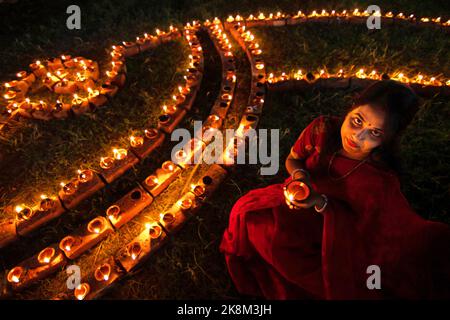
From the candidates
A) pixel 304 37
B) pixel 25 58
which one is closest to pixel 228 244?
pixel 304 37

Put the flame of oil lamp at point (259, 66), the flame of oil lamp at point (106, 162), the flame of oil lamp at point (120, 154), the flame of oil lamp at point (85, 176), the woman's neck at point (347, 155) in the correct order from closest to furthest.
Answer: the woman's neck at point (347, 155), the flame of oil lamp at point (85, 176), the flame of oil lamp at point (106, 162), the flame of oil lamp at point (120, 154), the flame of oil lamp at point (259, 66)

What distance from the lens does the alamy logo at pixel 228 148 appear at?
4023mm

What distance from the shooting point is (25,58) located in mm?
6137

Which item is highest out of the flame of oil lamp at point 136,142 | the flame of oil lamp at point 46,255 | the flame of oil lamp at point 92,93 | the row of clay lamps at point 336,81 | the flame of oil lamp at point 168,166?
the row of clay lamps at point 336,81

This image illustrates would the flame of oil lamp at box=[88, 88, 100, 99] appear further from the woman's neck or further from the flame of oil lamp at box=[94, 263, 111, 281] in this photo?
the woman's neck

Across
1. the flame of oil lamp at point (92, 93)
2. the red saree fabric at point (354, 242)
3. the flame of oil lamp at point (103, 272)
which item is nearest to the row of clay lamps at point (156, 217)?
the flame of oil lamp at point (103, 272)

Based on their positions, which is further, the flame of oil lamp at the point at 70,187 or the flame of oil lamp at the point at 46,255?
the flame of oil lamp at the point at 70,187

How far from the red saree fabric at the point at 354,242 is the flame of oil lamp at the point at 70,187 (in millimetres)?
2499

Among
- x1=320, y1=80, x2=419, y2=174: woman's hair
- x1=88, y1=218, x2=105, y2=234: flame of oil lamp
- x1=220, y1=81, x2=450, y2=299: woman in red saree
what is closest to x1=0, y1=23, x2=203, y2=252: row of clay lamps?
x1=88, y1=218, x2=105, y2=234: flame of oil lamp

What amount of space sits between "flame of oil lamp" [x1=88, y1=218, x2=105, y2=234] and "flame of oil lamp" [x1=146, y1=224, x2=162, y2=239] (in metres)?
0.56

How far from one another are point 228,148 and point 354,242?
2.15m

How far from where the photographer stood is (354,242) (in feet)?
7.95

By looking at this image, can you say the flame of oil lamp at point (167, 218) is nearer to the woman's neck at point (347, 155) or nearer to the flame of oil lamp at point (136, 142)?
the flame of oil lamp at point (136, 142)

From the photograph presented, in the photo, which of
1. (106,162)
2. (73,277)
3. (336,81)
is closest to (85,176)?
(106,162)
